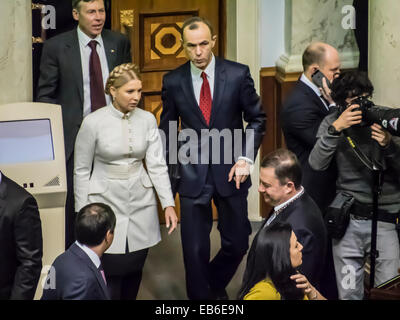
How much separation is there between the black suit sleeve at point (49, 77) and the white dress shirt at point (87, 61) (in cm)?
15

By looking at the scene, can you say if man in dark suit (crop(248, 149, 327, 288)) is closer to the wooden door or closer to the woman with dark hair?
the woman with dark hair

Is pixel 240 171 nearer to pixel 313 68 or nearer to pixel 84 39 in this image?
pixel 313 68

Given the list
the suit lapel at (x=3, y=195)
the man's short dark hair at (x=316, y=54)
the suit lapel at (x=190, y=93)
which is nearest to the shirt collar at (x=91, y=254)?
the suit lapel at (x=3, y=195)

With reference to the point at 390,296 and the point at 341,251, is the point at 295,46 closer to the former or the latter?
the point at 341,251

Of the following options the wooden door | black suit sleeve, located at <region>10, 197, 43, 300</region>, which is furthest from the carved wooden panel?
black suit sleeve, located at <region>10, 197, 43, 300</region>

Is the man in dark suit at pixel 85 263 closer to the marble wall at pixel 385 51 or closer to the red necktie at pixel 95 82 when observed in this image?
the red necktie at pixel 95 82

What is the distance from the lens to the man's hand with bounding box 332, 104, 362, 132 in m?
5.53

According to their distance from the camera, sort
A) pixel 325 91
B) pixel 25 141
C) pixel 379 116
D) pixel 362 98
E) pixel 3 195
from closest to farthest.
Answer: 1. pixel 3 195
2. pixel 379 116
3. pixel 362 98
4. pixel 25 141
5. pixel 325 91

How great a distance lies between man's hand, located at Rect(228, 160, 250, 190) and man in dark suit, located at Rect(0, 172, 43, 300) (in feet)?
4.35

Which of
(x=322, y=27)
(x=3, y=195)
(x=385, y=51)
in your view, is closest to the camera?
(x=3, y=195)

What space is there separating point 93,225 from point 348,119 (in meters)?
1.40

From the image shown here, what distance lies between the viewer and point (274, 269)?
4.42m

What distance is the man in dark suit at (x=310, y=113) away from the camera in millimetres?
5984

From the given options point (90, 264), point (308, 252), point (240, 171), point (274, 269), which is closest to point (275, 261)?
point (274, 269)
